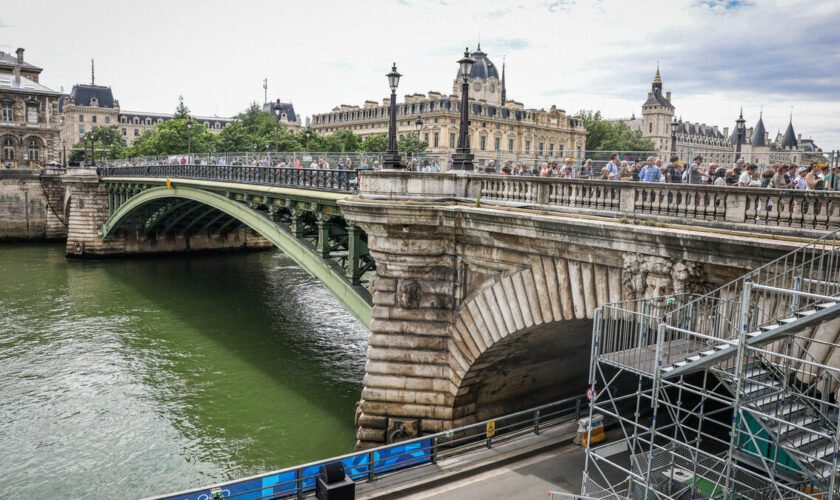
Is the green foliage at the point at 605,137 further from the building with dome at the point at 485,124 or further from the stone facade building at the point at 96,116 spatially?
the stone facade building at the point at 96,116

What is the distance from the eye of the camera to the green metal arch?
834 inches

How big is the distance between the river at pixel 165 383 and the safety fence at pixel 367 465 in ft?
13.2

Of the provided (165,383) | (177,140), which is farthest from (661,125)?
(165,383)

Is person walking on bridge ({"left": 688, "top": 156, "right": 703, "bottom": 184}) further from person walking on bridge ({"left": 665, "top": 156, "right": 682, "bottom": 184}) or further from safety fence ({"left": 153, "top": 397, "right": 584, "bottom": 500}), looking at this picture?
safety fence ({"left": 153, "top": 397, "right": 584, "bottom": 500})

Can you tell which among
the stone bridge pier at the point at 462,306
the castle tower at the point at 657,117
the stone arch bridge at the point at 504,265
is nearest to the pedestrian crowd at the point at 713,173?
the stone arch bridge at the point at 504,265

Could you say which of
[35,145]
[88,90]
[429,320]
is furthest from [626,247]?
[88,90]

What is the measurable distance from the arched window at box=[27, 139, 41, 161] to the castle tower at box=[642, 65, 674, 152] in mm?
100066

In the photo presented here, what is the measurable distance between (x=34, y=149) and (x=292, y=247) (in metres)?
60.8

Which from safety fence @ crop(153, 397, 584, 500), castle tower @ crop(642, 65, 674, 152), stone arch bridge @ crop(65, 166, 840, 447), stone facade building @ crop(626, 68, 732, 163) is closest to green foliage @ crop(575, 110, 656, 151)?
stone facade building @ crop(626, 68, 732, 163)

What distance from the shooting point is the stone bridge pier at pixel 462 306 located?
13.3m

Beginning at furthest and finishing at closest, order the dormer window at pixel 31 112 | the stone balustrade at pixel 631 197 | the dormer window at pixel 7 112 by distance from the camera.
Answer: the dormer window at pixel 31 112, the dormer window at pixel 7 112, the stone balustrade at pixel 631 197

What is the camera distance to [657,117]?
13600cm

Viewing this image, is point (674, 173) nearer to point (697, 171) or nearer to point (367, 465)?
point (697, 171)

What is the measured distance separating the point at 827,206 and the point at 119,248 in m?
52.3
